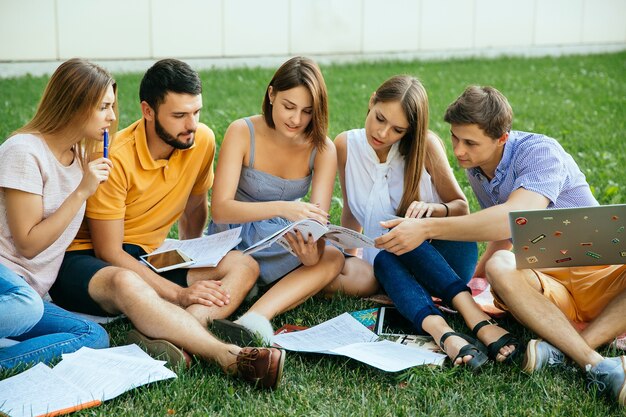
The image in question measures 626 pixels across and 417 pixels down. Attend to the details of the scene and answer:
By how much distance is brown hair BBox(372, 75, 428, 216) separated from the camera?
3727mm

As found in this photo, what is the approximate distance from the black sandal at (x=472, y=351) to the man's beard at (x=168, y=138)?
4.77 ft

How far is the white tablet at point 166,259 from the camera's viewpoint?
3.74 metres

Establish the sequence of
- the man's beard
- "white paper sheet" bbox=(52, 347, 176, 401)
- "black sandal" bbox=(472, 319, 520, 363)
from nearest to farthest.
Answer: "white paper sheet" bbox=(52, 347, 176, 401) < "black sandal" bbox=(472, 319, 520, 363) < the man's beard

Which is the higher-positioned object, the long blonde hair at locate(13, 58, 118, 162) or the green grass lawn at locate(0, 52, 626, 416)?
the long blonde hair at locate(13, 58, 118, 162)

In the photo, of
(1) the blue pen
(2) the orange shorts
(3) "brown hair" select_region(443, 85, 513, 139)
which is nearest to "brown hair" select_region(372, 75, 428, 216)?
(3) "brown hair" select_region(443, 85, 513, 139)

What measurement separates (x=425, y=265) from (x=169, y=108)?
135 centimetres

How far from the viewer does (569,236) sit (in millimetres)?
3139

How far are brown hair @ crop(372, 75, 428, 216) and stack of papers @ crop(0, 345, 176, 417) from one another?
1.52m

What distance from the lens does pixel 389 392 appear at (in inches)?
117

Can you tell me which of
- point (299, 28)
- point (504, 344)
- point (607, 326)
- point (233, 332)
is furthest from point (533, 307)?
point (299, 28)

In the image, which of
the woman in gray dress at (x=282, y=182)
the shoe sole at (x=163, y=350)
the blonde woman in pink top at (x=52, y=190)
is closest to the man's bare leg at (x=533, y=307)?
the woman in gray dress at (x=282, y=182)

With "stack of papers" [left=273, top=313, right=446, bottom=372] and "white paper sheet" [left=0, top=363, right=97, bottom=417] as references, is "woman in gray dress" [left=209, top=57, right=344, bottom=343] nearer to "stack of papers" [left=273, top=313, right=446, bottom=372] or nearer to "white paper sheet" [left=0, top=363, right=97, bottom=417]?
A: "stack of papers" [left=273, top=313, right=446, bottom=372]

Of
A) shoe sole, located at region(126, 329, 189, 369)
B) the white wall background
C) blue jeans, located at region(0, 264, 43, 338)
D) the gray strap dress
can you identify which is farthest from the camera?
the white wall background

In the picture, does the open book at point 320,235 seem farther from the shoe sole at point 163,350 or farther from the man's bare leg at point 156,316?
the shoe sole at point 163,350
